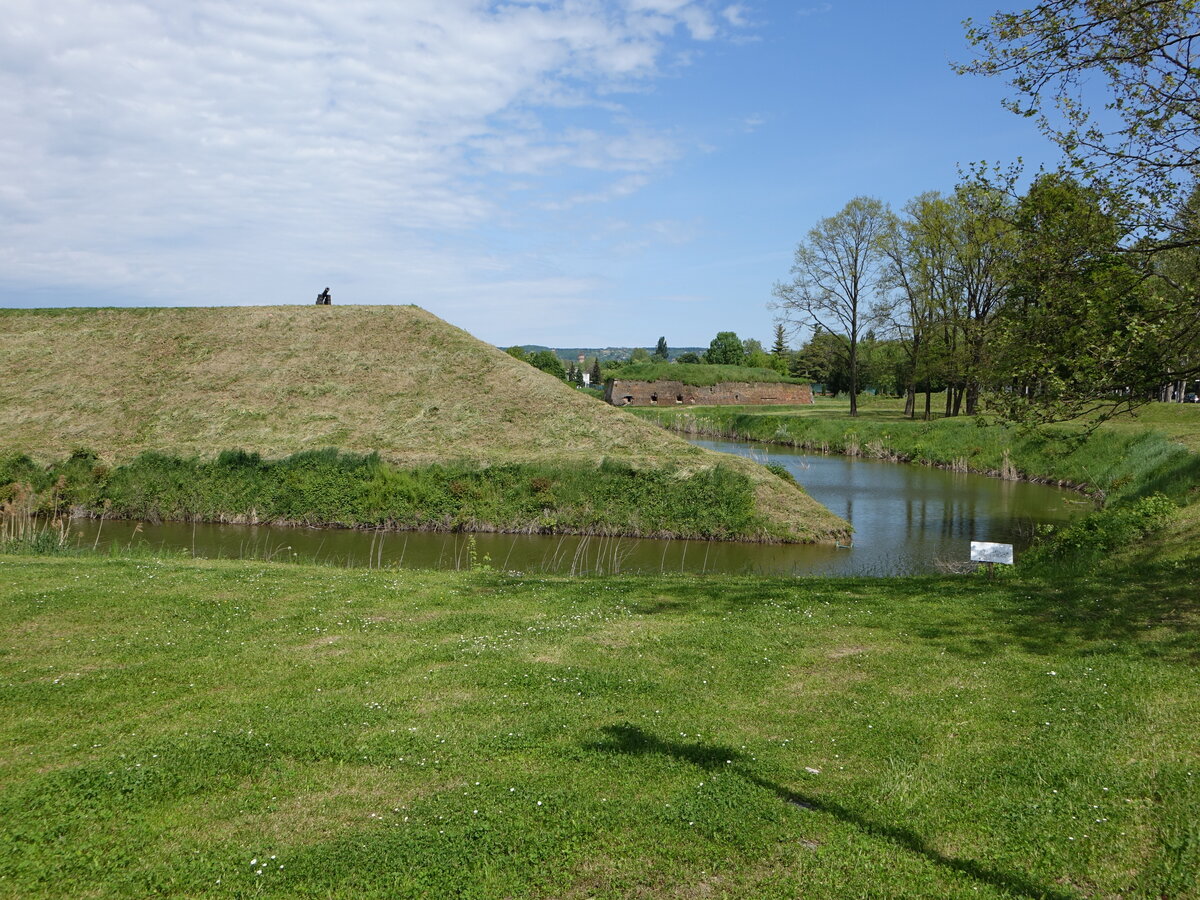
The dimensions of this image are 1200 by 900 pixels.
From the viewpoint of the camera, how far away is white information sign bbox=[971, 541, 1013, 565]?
43.3ft

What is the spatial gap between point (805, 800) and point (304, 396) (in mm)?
31987

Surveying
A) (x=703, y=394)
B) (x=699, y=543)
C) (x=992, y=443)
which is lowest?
(x=699, y=543)

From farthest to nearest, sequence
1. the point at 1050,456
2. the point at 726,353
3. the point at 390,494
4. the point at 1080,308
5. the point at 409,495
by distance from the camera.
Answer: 1. the point at 726,353
2. the point at 1050,456
3. the point at 390,494
4. the point at 409,495
5. the point at 1080,308

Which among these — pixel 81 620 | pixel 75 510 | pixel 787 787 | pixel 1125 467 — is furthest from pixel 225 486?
pixel 1125 467

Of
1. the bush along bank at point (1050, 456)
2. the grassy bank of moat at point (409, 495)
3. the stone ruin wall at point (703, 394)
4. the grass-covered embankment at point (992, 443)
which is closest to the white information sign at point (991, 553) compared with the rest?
the bush along bank at point (1050, 456)

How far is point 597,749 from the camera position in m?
6.56

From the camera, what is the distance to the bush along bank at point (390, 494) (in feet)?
83.4

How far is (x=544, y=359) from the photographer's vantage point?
316 feet

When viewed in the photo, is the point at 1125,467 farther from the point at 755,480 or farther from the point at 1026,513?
the point at 755,480

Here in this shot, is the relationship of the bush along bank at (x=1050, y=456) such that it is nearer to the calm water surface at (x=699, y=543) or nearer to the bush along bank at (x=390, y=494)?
the calm water surface at (x=699, y=543)

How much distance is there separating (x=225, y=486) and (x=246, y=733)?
23.4 m

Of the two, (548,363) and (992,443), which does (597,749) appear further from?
(548,363)

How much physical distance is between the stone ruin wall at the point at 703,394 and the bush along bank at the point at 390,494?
51.6 m

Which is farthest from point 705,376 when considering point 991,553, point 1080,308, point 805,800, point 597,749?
point 805,800
